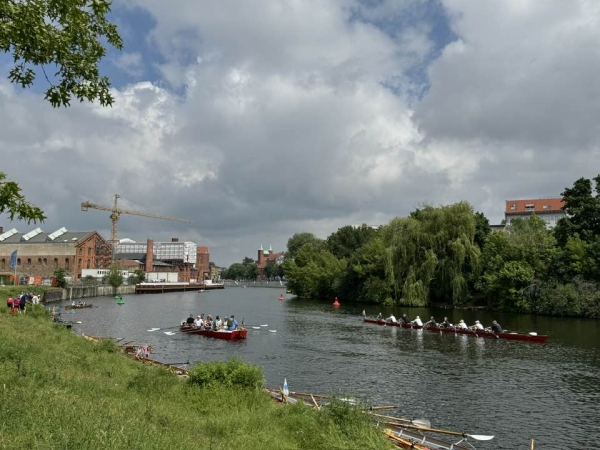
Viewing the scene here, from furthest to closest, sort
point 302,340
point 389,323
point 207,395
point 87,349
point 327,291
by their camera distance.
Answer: point 327,291
point 389,323
point 302,340
point 87,349
point 207,395

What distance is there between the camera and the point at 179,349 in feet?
115

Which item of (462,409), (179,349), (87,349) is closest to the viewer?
(462,409)

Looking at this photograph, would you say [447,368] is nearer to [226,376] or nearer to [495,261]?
[226,376]

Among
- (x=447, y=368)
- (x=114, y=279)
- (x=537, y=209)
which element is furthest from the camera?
(x=537, y=209)

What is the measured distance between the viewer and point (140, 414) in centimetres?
1188

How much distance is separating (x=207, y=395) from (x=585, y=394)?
17.7 m

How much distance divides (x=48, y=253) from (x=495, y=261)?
99.0 m

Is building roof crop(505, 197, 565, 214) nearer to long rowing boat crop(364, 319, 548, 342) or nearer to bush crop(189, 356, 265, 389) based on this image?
long rowing boat crop(364, 319, 548, 342)

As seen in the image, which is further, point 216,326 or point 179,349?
point 216,326

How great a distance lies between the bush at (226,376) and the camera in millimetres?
17438

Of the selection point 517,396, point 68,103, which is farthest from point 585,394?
point 68,103

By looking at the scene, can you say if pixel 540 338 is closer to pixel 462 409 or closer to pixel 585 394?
pixel 585 394

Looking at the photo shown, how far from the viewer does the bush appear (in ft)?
57.2

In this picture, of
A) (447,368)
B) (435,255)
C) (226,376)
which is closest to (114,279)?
(435,255)
